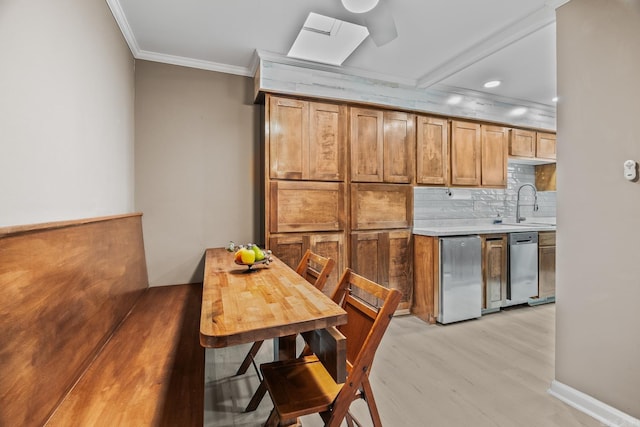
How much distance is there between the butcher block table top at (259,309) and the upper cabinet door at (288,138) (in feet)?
4.53

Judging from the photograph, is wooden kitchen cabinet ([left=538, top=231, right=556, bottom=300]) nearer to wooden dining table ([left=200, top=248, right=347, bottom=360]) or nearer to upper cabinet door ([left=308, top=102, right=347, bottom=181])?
upper cabinet door ([left=308, top=102, right=347, bottom=181])

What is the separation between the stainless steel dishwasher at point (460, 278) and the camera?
306 centimetres

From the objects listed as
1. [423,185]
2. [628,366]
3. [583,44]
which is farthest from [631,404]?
[423,185]

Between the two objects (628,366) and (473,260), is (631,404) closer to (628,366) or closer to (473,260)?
(628,366)

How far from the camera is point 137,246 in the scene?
2.45 m

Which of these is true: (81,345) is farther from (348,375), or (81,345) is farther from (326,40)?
(326,40)

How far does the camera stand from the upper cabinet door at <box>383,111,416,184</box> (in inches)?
129

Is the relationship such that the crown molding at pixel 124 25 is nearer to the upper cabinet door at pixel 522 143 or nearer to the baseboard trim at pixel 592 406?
the baseboard trim at pixel 592 406

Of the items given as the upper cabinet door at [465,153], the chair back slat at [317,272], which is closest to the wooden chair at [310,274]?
the chair back slat at [317,272]

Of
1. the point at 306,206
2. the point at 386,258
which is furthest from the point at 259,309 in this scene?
the point at 386,258

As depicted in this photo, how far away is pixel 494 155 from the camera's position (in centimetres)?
380

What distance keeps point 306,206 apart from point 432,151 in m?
1.66

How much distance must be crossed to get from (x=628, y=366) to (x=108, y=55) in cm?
354

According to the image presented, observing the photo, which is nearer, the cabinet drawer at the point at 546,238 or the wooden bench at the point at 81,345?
the wooden bench at the point at 81,345
